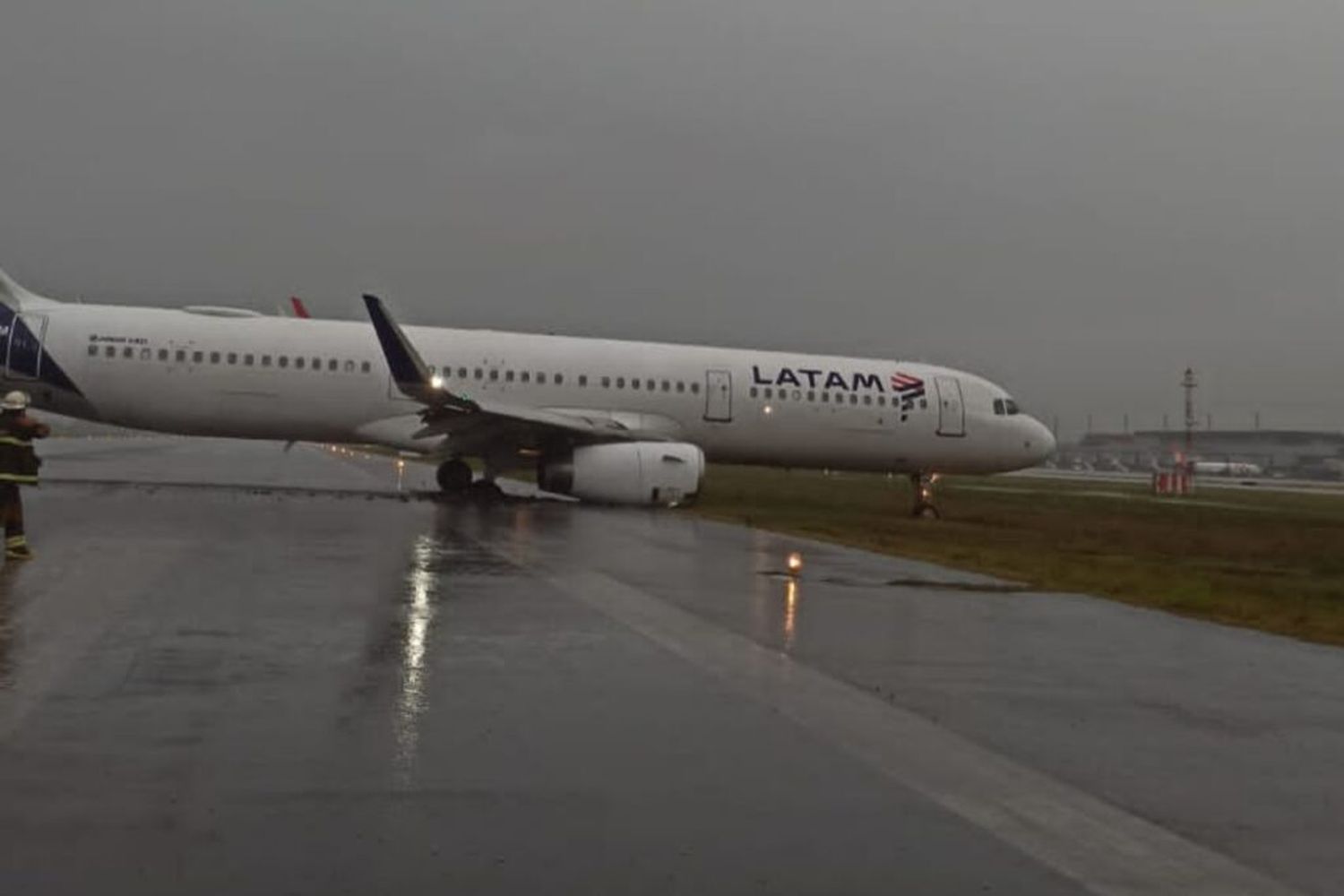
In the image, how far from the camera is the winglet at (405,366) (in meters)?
26.2

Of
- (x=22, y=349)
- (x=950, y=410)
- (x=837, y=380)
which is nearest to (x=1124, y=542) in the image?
(x=950, y=410)

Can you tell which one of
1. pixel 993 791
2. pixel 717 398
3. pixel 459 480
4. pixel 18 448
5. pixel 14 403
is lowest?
pixel 993 791

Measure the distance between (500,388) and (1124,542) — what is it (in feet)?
43.8

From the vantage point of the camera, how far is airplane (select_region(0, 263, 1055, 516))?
27.8 metres

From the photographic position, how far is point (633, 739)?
22.3 ft

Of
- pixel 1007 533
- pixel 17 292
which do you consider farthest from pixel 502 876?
pixel 17 292

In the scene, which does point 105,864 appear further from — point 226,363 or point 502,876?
point 226,363

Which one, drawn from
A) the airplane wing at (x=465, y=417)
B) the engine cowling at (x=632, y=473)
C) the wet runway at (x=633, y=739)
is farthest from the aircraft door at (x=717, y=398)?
the wet runway at (x=633, y=739)

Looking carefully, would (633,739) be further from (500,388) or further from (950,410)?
(950,410)

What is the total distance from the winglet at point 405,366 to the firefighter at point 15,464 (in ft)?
34.7

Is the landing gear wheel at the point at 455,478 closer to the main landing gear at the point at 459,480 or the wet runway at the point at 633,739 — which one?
the main landing gear at the point at 459,480

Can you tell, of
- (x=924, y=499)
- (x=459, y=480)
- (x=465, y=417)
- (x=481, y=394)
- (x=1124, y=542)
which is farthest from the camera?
(x=924, y=499)

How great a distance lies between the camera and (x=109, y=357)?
2856cm

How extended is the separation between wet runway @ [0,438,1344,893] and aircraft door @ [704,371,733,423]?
1705cm
